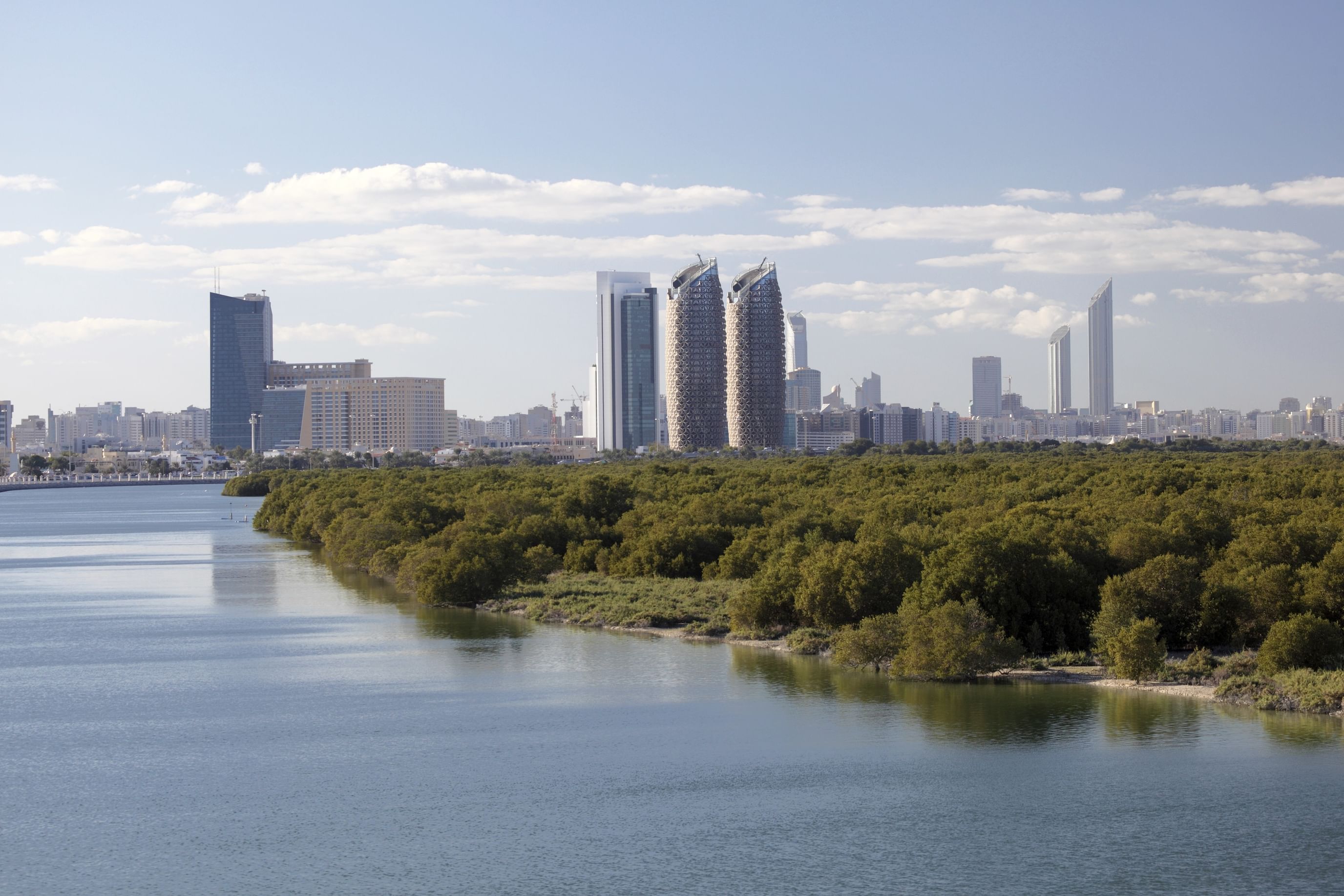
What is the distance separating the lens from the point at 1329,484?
53.4m

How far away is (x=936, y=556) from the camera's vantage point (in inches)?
1447

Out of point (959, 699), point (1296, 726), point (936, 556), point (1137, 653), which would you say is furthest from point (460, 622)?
point (1296, 726)

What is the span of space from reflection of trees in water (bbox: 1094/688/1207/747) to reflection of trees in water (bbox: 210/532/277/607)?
33519mm

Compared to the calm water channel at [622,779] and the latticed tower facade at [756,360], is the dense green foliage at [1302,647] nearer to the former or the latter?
the calm water channel at [622,779]

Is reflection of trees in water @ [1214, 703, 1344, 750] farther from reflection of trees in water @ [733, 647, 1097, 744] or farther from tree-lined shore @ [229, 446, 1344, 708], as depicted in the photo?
reflection of trees in water @ [733, 647, 1097, 744]

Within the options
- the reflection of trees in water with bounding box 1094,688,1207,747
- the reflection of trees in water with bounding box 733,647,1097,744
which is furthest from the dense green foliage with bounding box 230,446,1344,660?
the reflection of trees in water with bounding box 1094,688,1207,747

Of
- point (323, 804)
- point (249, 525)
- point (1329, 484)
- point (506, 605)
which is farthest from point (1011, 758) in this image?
point (249, 525)

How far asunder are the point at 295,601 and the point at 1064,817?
37.6 meters

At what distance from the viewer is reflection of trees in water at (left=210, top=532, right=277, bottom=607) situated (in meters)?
55.6

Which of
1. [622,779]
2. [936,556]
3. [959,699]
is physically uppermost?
[936,556]

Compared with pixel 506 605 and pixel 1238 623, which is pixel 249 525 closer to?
pixel 506 605

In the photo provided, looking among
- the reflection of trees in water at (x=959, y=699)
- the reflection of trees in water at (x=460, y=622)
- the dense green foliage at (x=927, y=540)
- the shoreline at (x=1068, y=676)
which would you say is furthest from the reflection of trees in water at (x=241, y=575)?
the reflection of trees in water at (x=959, y=699)

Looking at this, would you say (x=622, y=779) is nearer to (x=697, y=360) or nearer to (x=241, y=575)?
(x=241, y=575)

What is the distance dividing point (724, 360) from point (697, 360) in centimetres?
412
